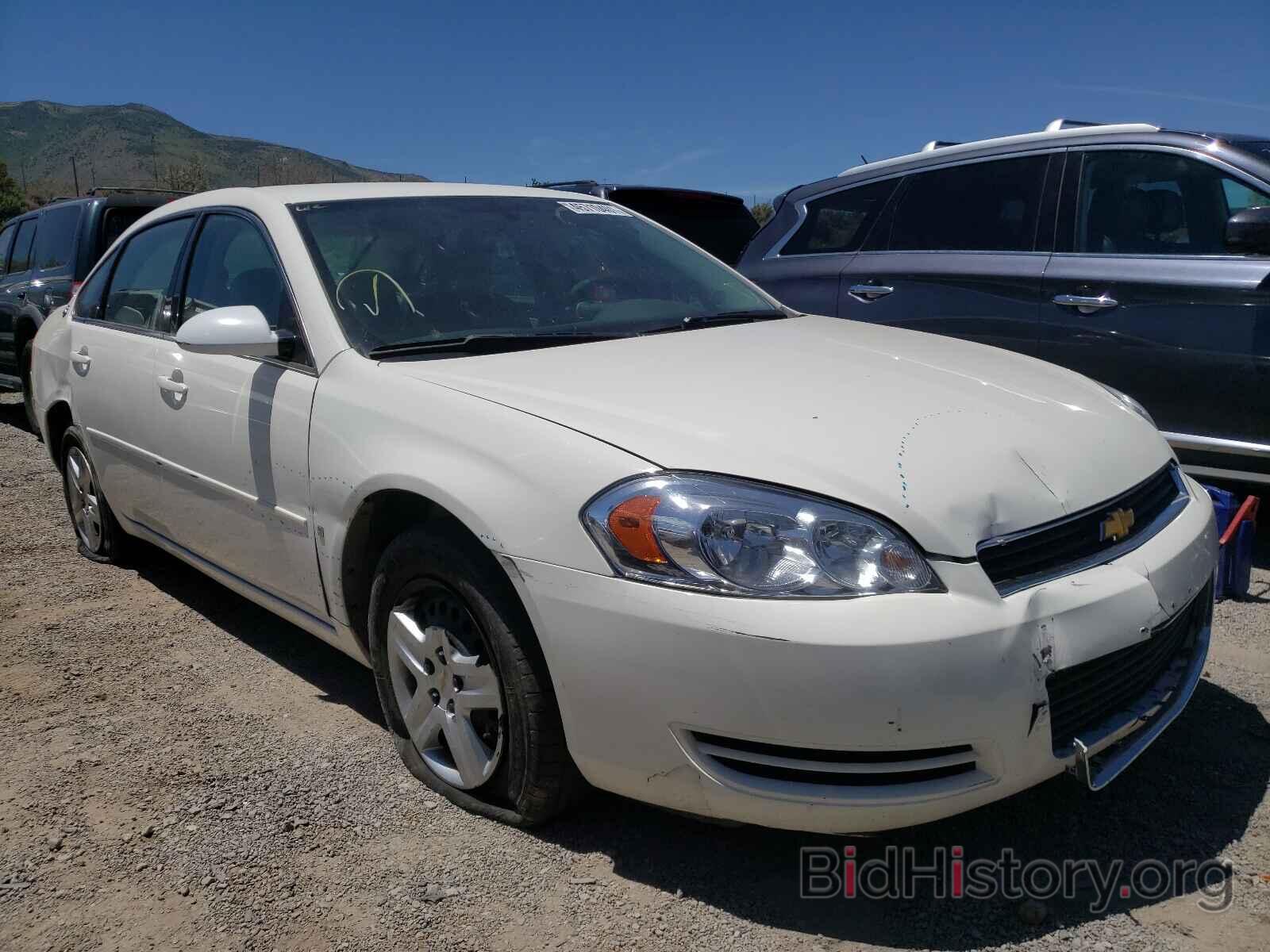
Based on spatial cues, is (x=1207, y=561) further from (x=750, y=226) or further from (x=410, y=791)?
(x=750, y=226)

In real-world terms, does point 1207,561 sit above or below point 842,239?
below

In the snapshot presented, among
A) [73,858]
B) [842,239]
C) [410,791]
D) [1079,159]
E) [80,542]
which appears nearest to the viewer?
[73,858]

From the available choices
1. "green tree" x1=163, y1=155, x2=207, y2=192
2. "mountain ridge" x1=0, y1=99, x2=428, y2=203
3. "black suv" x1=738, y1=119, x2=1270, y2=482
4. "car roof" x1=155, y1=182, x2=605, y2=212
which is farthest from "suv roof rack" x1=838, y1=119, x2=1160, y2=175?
"mountain ridge" x1=0, y1=99, x2=428, y2=203

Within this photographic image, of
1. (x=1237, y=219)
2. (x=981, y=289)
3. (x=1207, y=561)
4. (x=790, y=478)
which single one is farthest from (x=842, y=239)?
(x=790, y=478)

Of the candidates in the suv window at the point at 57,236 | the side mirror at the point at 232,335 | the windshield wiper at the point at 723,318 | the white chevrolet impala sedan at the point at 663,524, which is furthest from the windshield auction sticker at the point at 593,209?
the suv window at the point at 57,236

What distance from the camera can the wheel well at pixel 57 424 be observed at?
4.58m

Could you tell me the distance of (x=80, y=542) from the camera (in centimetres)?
486

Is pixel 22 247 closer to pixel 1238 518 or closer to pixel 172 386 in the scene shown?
pixel 172 386

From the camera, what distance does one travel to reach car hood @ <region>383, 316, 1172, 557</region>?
6.83ft

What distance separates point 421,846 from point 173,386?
6.08 ft

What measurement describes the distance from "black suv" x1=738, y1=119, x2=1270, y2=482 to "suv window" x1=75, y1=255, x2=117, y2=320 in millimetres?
3269

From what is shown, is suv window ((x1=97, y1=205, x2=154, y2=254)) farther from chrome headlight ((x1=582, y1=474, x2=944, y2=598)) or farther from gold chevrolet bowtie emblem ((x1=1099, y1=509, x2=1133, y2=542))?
gold chevrolet bowtie emblem ((x1=1099, y1=509, x2=1133, y2=542))

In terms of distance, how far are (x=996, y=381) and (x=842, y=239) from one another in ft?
9.32

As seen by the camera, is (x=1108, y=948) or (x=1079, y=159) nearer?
(x=1108, y=948)
